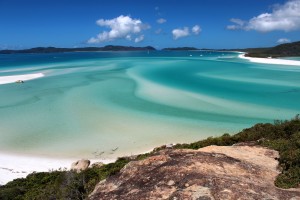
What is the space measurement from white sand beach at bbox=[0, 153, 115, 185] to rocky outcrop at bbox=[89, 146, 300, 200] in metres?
8.37

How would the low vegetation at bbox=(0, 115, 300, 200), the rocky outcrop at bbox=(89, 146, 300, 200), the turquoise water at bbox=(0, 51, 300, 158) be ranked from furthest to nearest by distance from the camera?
the turquoise water at bbox=(0, 51, 300, 158) → the low vegetation at bbox=(0, 115, 300, 200) → the rocky outcrop at bbox=(89, 146, 300, 200)

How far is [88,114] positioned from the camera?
1123 inches

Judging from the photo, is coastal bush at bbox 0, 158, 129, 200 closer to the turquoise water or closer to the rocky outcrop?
the rocky outcrop

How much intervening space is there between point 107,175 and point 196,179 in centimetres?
276

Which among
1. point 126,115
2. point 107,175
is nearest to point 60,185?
point 107,175

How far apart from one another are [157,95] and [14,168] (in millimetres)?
23120

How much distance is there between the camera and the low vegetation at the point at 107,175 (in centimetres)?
823

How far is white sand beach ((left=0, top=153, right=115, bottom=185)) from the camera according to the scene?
1599 cm

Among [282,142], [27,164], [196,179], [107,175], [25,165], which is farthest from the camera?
[27,164]

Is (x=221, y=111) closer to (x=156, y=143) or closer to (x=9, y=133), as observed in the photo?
(x=156, y=143)

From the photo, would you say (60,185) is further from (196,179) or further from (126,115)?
(126,115)

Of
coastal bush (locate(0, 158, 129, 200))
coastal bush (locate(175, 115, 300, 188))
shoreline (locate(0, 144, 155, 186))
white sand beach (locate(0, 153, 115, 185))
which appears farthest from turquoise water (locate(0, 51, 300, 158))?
coastal bush (locate(175, 115, 300, 188))

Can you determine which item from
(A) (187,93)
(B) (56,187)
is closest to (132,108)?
(A) (187,93)

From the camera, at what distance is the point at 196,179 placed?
23.0 feet
